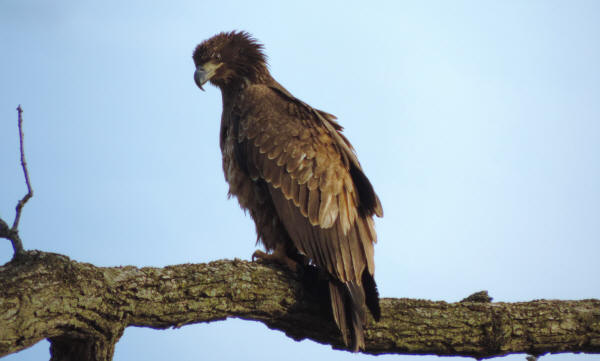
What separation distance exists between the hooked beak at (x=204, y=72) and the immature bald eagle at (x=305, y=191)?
393 millimetres

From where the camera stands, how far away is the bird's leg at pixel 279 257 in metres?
5.16

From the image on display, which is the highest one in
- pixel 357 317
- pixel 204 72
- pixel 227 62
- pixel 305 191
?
pixel 227 62

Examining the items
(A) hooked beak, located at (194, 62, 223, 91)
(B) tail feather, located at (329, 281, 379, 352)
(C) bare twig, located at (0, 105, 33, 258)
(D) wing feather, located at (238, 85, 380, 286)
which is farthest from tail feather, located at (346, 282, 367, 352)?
(A) hooked beak, located at (194, 62, 223, 91)

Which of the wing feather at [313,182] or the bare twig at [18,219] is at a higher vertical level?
the wing feather at [313,182]

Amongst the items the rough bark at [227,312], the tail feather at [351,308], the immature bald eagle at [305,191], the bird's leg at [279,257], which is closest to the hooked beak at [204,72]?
the immature bald eagle at [305,191]

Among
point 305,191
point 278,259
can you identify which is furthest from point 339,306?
point 305,191

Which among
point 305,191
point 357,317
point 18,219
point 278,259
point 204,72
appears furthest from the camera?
point 204,72

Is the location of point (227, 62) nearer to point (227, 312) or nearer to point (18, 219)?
point (227, 312)

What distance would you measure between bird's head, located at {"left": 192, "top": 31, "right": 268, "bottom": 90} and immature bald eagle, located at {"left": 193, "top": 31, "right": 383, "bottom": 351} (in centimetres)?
39

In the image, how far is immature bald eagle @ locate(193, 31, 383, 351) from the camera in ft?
16.2

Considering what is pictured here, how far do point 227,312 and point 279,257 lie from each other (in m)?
0.95

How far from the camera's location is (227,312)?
14.6ft

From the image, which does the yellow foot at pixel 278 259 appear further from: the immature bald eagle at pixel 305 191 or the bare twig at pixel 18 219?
the bare twig at pixel 18 219

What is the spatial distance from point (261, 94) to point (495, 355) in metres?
3.04
